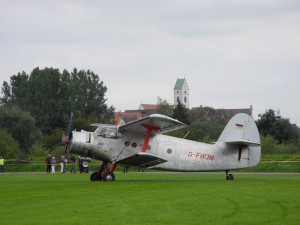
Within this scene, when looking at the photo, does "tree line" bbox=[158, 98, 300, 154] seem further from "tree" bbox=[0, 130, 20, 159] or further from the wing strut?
the wing strut

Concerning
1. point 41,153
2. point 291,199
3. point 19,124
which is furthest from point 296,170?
point 19,124

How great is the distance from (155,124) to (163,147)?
2037 mm

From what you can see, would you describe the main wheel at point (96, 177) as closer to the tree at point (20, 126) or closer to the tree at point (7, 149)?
the tree at point (7, 149)

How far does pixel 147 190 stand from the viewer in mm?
23438

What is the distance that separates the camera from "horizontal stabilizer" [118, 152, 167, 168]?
3025cm

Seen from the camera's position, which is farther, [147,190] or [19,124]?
[19,124]

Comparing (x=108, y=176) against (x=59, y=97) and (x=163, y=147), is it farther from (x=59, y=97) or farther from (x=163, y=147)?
(x=59, y=97)

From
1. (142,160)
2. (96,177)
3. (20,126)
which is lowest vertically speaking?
(96,177)

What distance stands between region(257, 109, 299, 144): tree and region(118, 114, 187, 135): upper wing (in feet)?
230

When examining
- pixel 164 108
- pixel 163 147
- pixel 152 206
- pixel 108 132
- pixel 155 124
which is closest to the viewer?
pixel 152 206

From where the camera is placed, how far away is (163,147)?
1259 inches

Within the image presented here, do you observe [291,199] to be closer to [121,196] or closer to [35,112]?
[121,196]

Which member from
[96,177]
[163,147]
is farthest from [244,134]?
[96,177]

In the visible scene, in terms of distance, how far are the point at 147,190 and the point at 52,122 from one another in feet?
323
